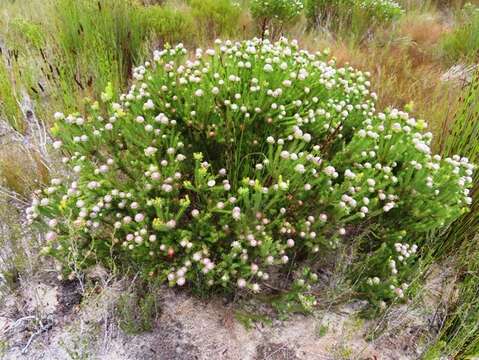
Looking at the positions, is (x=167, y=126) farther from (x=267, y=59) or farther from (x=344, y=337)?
(x=344, y=337)

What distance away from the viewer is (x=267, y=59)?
2549mm

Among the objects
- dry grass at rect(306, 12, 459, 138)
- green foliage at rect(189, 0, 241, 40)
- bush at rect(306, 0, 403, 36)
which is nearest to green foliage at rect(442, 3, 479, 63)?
dry grass at rect(306, 12, 459, 138)

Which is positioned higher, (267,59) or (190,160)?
(267,59)

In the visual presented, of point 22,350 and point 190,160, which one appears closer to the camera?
point 22,350

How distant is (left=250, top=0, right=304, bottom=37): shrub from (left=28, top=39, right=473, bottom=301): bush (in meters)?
3.50

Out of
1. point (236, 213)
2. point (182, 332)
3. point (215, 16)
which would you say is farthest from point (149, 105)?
point (215, 16)

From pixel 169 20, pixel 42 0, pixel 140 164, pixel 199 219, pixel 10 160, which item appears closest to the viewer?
pixel 199 219

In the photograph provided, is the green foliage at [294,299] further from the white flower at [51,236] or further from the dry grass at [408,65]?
the dry grass at [408,65]

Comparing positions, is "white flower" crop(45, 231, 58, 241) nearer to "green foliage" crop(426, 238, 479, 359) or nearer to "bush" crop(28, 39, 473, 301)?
"bush" crop(28, 39, 473, 301)

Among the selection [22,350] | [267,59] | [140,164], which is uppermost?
[267,59]

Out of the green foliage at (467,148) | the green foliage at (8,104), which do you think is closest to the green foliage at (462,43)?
the green foliage at (467,148)

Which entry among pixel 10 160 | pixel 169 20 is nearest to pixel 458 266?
pixel 10 160

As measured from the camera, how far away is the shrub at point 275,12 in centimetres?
588

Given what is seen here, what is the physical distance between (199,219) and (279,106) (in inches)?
35.6
